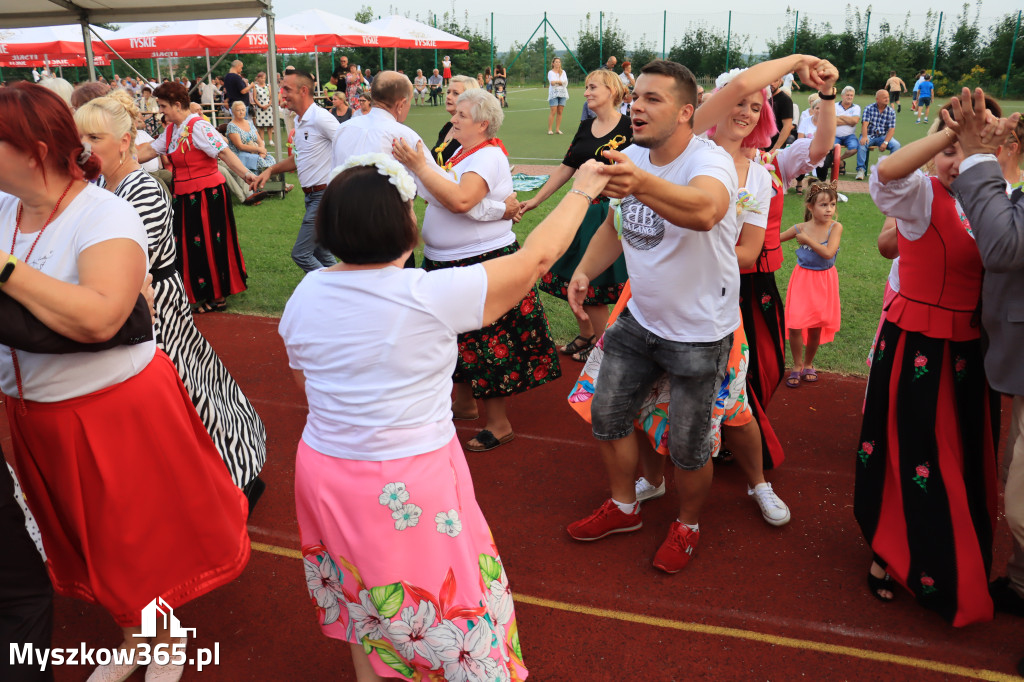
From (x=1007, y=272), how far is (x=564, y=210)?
1537 millimetres

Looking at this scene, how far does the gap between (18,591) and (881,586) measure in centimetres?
310

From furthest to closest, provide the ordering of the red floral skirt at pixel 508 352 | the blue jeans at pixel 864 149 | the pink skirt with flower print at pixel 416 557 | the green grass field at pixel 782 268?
the blue jeans at pixel 864 149 → the green grass field at pixel 782 268 → the red floral skirt at pixel 508 352 → the pink skirt with flower print at pixel 416 557

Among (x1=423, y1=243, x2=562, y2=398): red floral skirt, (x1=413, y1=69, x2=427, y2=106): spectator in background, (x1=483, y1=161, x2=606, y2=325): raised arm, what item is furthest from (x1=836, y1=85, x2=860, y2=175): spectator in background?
(x1=413, y1=69, x2=427, y2=106): spectator in background

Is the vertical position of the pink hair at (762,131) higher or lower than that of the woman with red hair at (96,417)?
higher

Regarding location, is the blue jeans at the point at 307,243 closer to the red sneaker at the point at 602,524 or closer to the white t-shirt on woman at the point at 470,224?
the white t-shirt on woman at the point at 470,224

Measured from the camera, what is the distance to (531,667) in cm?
284

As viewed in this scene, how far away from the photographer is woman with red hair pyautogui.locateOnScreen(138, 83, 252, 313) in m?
6.98

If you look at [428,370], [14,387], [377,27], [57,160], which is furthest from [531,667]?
[377,27]

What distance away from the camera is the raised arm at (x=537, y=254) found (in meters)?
2.00

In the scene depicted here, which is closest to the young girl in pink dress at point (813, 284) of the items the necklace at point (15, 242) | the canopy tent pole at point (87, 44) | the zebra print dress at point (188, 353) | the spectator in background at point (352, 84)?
the zebra print dress at point (188, 353)

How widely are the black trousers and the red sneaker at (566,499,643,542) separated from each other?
85.4 inches

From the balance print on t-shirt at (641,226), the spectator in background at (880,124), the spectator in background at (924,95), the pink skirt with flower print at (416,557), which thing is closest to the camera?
the pink skirt with flower print at (416,557)

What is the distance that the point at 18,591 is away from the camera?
6.81 feet

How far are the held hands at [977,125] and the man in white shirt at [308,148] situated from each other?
5069 mm
